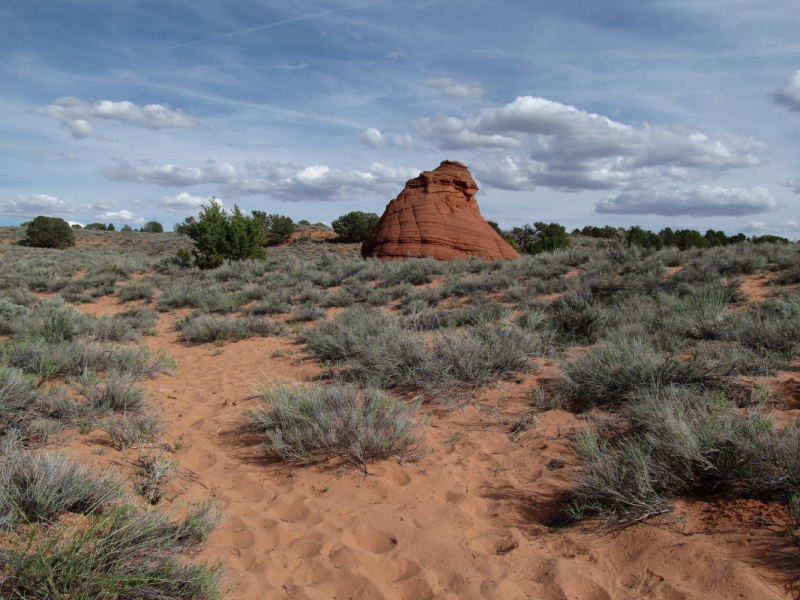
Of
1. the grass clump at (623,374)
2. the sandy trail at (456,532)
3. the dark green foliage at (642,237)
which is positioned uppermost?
the dark green foliage at (642,237)

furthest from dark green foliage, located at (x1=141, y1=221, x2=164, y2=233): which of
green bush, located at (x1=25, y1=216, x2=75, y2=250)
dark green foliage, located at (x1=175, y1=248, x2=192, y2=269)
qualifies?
dark green foliage, located at (x1=175, y1=248, x2=192, y2=269)

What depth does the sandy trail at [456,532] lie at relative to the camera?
2.35 metres

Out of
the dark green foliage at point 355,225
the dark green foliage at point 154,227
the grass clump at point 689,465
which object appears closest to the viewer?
the grass clump at point 689,465

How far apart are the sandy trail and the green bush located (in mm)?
39146

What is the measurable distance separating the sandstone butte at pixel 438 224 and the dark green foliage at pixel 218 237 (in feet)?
17.4

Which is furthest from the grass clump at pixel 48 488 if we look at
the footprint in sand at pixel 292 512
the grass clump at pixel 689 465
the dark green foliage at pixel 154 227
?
the dark green foliage at pixel 154 227

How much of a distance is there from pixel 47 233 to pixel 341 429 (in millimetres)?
41109

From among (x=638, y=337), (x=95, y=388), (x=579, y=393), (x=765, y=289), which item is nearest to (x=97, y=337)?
(x=95, y=388)

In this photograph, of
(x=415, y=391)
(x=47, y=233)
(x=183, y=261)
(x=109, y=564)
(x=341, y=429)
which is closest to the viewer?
(x=109, y=564)

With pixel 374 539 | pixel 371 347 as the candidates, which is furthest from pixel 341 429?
pixel 371 347

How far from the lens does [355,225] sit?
129ft

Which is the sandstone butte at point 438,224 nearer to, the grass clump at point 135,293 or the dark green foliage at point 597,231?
the grass clump at point 135,293

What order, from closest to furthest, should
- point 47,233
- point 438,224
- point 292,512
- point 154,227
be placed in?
point 292,512 → point 438,224 → point 47,233 → point 154,227

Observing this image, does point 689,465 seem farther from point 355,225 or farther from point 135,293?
point 355,225
